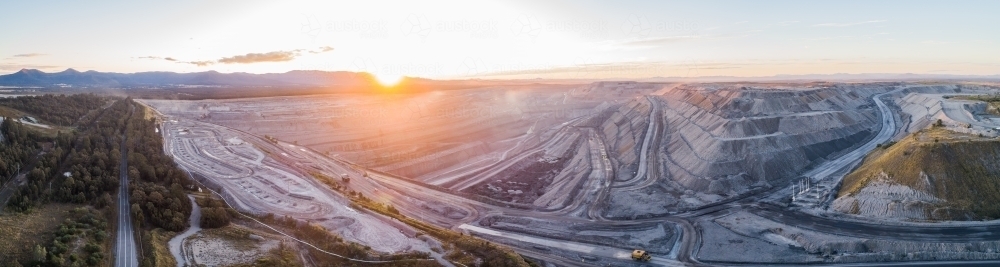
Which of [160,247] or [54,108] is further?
[54,108]

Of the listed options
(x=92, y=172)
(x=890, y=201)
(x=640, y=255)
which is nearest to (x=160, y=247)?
(x=92, y=172)

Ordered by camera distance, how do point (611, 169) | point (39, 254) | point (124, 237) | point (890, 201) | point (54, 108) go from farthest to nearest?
point (54, 108) < point (611, 169) < point (890, 201) < point (124, 237) < point (39, 254)

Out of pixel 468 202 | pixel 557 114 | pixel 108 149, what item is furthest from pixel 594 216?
pixel 557 114

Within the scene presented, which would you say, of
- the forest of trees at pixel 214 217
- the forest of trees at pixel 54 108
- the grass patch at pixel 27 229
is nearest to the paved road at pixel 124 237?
the grass patch at pixel 27 229

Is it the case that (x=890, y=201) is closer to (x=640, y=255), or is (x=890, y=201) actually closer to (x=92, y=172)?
(x=640, y=255)

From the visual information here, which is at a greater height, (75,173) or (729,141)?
(75,173)

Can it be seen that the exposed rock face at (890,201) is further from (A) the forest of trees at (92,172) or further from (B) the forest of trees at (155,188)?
(B) the forest of trees at (155,188)

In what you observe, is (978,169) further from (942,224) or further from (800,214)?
(800,214)

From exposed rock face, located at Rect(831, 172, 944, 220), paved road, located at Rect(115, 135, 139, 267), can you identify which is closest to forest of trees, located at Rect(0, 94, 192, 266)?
paved road, located at Rect(115, 135, 139, 267)

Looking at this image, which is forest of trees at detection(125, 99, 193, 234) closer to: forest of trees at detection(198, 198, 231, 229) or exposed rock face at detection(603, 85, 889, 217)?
forest of trees at detection(198, 198, 231, 229)
